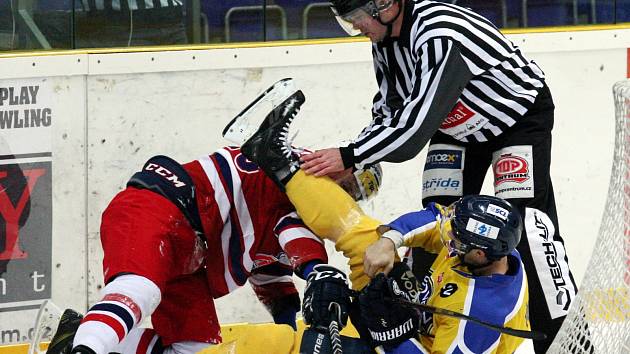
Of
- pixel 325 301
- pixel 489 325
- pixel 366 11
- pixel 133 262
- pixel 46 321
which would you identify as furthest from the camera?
pixel 46 321

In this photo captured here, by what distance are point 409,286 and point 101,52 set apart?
2.00m

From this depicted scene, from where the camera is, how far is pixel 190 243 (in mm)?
3420

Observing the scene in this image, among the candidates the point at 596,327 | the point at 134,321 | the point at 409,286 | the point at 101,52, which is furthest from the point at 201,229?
the point at 101,52

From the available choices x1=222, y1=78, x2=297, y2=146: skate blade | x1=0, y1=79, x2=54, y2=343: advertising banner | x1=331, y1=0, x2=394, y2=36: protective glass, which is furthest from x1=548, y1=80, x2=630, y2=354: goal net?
x1=0, y1=79, x2=54, y2=343: advertising banner

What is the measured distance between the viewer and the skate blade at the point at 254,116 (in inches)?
132

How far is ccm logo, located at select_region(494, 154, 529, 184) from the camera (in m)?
3.40

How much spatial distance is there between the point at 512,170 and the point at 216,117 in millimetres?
1508

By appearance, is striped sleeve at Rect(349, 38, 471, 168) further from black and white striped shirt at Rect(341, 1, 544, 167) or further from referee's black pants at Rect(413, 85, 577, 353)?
referee's black pants at Rect(413, 85, 577, 353)

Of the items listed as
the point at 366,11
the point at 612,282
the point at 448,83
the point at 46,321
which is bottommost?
the point at 46,321

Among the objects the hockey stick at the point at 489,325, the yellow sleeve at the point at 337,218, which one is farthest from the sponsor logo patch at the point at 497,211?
the yellow sleeve at the point at 337,218

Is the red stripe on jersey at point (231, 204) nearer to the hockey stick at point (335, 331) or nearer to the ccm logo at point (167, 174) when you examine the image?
the ccm logo at point (167, 174)

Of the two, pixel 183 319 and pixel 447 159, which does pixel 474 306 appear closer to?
pixel 447 159

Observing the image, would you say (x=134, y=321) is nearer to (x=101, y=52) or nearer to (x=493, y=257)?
(x=493, y=257)

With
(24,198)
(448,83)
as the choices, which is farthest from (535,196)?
(24,198)
